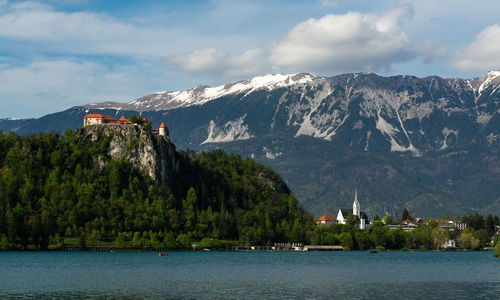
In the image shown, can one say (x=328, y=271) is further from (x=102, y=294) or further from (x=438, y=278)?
(x=102, y=294)

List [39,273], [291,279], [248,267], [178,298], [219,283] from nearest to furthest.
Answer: [178,298] → [219,283] → [291,279] → [39,273] → [248,267]

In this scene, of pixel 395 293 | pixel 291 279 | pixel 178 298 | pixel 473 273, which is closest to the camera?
pixel 178 298

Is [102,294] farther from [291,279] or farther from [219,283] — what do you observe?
[291,279]

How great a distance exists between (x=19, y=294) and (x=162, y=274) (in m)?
42.6

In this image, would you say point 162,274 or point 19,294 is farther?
point 162,274

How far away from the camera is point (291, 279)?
134 m

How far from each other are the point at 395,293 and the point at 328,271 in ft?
155

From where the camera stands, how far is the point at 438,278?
14188 centimetres

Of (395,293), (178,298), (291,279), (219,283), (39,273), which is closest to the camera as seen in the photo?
(178,298)

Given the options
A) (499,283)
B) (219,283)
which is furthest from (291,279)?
(499,283)

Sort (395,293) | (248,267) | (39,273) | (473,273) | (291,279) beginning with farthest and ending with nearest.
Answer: (248,267)
(473,273)
(39,273)
(291,279)
(395,293)

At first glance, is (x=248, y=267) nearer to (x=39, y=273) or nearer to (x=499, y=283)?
(x=39, y=273)

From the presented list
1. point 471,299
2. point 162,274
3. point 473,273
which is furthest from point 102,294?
point 473,273

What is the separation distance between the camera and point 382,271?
525 ft
